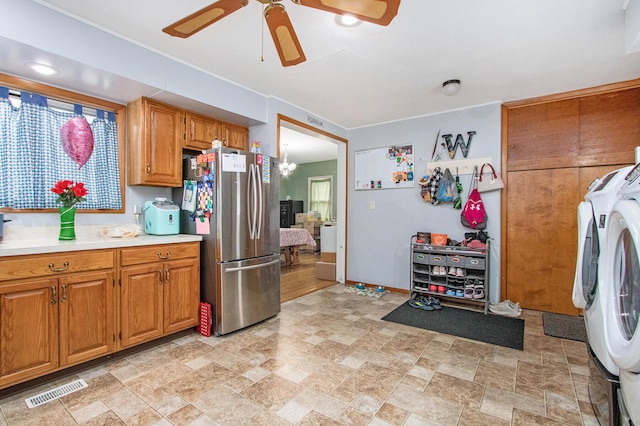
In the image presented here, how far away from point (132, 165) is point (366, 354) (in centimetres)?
266

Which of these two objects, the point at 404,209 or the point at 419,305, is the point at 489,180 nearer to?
the point at 404,209

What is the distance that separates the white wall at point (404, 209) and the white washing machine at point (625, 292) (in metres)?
2.32

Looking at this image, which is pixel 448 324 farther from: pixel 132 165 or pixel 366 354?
pixel 132 165

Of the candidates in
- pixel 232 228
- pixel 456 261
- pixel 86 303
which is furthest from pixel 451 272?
pixel 86 303

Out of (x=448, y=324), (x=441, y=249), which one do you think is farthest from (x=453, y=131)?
(x=448, y=324)

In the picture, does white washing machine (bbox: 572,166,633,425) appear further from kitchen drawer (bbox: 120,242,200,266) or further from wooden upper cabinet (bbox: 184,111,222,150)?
wooden upper cabinet (bbox: 184,111,222,150)

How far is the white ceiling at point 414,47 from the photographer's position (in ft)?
6.52

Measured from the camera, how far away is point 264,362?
2.30 metres

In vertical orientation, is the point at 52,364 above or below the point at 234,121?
below

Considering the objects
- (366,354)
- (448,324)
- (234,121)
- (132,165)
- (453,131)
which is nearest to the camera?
(366,354)

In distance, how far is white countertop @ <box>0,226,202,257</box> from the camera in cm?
189

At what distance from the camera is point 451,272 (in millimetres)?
3562

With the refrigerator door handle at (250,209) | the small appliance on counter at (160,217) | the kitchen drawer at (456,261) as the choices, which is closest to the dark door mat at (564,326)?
the kitchen drawer at (456,261)

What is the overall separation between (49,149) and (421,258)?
3809mm
